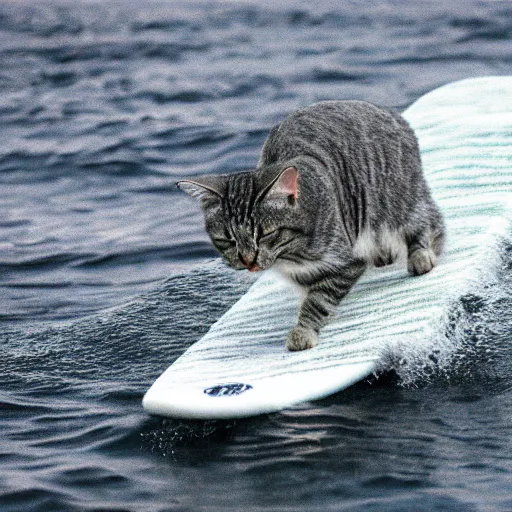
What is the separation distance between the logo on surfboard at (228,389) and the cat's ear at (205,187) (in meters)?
0.77

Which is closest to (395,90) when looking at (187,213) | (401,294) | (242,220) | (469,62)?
(469,62)

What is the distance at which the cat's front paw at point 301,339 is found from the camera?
551 centimetres

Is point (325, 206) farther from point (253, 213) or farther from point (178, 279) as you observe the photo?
point (178, 279)

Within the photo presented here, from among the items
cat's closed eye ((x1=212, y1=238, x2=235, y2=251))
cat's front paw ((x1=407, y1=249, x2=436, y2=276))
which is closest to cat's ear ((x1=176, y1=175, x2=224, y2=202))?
cat's closed eye ((x1=212, y1=238, x2=235, y2=251))

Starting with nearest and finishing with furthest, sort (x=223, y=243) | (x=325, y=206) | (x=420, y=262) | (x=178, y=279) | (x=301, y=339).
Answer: (x=223, y=243) < (x=325, y=206) < (x=301, y=339) < (x=420, y=262) < (x=178, y=279)

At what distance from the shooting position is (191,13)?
16.7 m

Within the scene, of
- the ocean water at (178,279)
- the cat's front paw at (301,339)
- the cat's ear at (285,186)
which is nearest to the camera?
the ocean water at (178,279)

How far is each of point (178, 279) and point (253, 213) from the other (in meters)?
2.44

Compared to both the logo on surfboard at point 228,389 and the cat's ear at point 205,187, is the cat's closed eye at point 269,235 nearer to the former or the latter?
the cat's ear at point 205,187

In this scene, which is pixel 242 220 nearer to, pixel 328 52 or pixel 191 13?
pixel 328 52

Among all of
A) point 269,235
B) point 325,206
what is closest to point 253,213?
point 269,235

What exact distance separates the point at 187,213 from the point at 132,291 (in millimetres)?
1906

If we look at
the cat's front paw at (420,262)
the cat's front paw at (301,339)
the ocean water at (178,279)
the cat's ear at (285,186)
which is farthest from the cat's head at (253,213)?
the cat's front paw at (420,262)

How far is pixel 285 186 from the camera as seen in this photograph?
16.7ft
